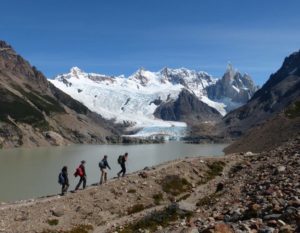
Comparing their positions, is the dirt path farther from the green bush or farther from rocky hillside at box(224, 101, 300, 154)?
rocky hillside at box(224, 101, 300, 154)

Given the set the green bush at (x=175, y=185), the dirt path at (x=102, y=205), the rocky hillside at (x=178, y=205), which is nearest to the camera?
the rocky hillside at (x=178, y=205)

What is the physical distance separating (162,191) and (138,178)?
2669 millimetres

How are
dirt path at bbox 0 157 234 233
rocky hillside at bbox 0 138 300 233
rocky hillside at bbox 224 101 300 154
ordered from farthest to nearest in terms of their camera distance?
rocky hillside at bbox 224 101 300 154 → dirt path at bbox 0 157 234 233 → rocky hillside at bbox 0 138 300 233

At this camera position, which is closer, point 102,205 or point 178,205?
point 178,205

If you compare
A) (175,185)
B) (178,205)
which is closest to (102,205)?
(175,185)

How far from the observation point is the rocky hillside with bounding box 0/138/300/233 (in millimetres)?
20736

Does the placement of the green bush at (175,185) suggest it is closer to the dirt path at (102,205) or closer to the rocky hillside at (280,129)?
the dirt path at (102,205)

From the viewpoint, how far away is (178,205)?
3241cm

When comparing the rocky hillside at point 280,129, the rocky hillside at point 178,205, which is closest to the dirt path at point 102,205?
the rocky hillside at point 178,205

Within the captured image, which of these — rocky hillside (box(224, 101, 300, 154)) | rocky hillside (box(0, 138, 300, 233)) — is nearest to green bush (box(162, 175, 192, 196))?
rocky hillside (box(0, 138, 300, 233))

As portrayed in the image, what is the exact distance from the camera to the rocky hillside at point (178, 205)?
20736mm

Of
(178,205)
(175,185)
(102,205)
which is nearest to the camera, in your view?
(178,205)

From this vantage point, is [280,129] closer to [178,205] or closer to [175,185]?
[175,185]

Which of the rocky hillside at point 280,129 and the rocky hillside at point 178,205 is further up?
the rocky hillside at point 280,129
